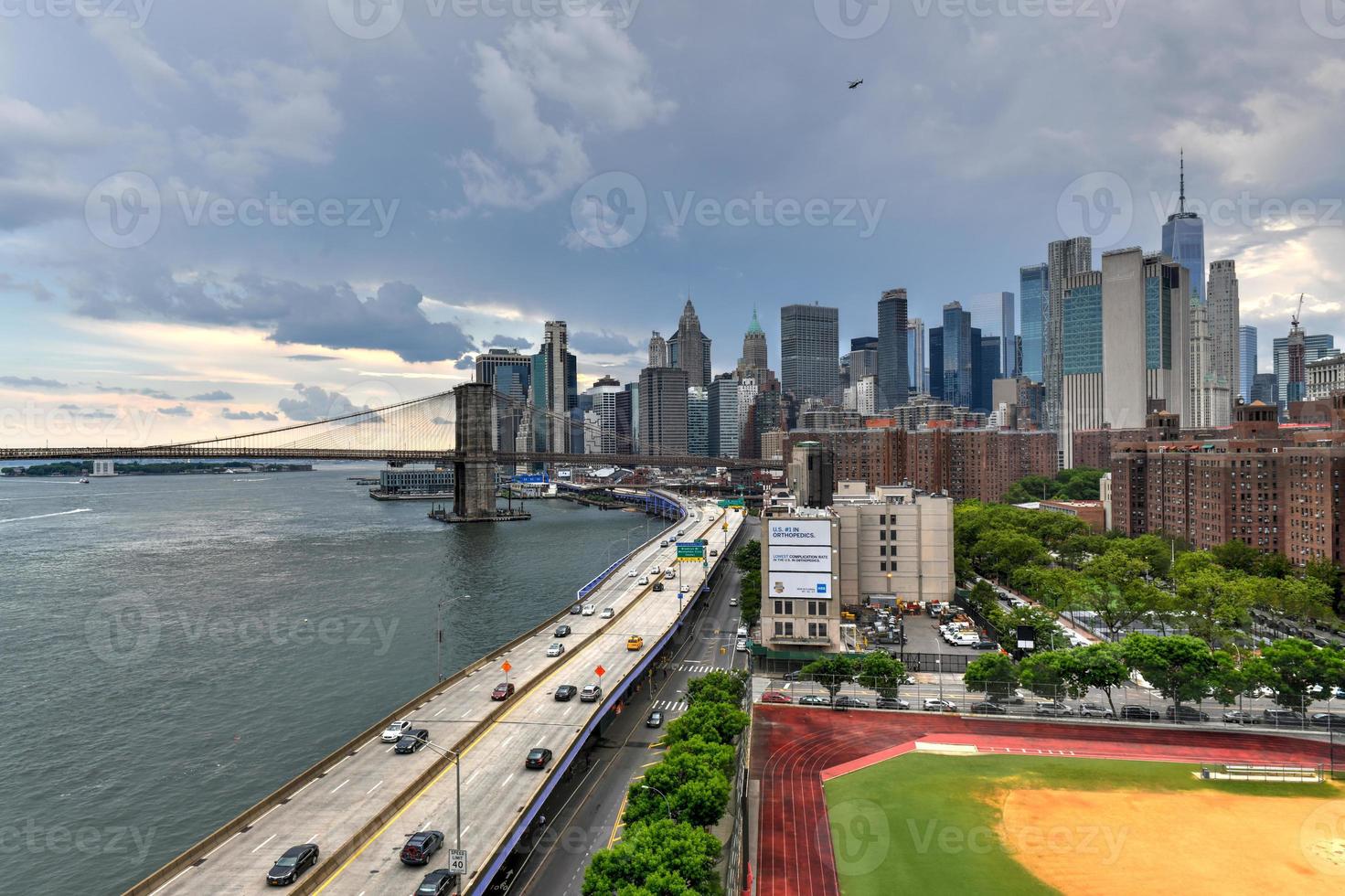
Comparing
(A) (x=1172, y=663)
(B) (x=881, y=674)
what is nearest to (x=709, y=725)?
(B) (x=881, y=674)

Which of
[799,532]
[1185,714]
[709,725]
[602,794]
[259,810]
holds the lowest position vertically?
[602,794]

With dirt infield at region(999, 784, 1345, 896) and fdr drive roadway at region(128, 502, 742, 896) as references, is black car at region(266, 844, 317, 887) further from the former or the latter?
dirt infield at region(999, 784, 1345, 896)

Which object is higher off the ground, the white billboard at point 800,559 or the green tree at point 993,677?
the white billboard at point 800,559

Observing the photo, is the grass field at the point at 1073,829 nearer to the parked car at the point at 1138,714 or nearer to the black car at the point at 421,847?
the parked car at the point at 1138,714

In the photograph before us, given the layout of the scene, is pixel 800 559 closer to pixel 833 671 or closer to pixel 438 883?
pixel 833 671

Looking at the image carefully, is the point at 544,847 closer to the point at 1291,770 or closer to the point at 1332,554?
the point at 1291,770

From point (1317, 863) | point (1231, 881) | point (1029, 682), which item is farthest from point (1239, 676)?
point (1231, 881)

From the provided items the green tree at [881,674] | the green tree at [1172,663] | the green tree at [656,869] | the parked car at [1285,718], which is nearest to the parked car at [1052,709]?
the green tree at [1172,663]
